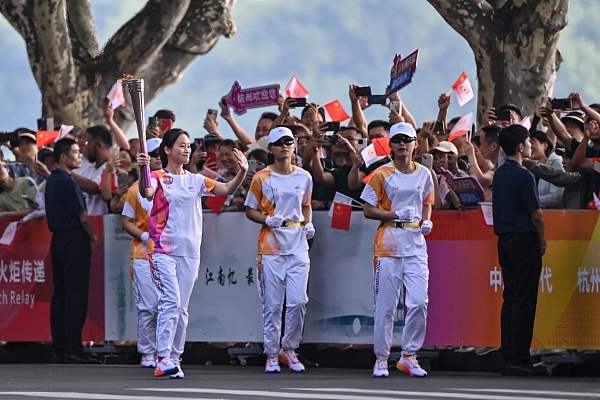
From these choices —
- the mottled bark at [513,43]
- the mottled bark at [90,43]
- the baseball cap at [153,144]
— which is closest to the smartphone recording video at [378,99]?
the baseball cap at [153,144]

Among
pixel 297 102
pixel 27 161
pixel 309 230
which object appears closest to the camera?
pixel 309 230

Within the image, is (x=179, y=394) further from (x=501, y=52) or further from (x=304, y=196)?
(x=501, y=52)

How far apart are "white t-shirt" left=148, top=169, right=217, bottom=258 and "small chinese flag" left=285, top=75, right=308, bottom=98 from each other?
4.55 metres

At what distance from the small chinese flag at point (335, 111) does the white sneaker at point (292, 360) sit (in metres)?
3.61

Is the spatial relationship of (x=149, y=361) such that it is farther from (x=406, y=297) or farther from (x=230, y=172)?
(x=406, y=297)

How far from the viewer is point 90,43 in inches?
1164

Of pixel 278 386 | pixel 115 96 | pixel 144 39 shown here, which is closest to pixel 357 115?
pixel 115 96

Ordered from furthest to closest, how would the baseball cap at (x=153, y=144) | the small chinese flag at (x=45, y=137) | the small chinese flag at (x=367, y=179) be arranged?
the small chinese flag at (x=45, y=137), the baseball cap at (x=153, y=144), the small chinese flag at (x=367, y=179)

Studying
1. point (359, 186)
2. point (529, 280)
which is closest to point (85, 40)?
point (359, 186)

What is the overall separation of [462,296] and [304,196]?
5.47ft

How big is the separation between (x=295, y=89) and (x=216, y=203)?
8.40 ft

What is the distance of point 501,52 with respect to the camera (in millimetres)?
22750

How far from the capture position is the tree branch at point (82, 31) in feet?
96.1

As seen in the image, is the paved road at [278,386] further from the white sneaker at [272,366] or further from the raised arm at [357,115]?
the raised arm at [357,115]
